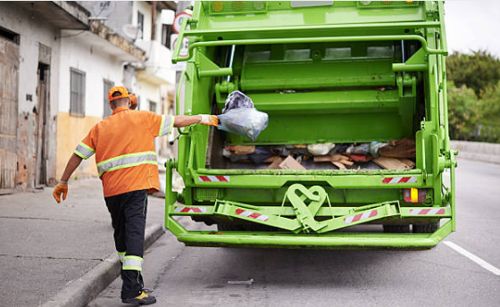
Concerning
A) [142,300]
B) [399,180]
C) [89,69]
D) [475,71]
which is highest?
[475,71]

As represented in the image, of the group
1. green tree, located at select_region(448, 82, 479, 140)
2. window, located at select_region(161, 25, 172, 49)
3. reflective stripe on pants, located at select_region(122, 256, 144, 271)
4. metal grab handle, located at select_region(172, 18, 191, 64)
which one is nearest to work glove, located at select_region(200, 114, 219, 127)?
metal grab handle, located at select_region(172, 18, 191, 64)

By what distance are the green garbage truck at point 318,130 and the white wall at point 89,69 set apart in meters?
7.77

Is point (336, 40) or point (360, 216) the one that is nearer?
point (360, 216)

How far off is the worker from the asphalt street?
1.37 ft

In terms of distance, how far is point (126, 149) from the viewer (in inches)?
199

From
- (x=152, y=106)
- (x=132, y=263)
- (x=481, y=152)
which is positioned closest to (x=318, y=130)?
(x=132, y=263)

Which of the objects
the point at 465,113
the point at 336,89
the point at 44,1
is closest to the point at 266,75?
the point at 336,89

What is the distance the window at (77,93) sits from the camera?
14.8m

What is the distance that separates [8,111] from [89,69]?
17.6 ft

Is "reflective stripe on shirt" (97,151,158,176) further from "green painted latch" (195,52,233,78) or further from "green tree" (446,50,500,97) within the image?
"green tree" (446,50,500,97)

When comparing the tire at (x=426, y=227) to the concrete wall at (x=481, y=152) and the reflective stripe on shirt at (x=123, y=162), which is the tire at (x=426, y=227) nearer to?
the reflective stripe on shirt at (x=123, y=162)

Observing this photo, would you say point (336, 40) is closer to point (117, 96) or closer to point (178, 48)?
point (178, 48)

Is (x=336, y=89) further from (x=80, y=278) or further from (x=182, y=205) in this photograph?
(x=80, y=278)

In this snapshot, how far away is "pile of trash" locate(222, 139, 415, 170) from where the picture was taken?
22.7 ft
